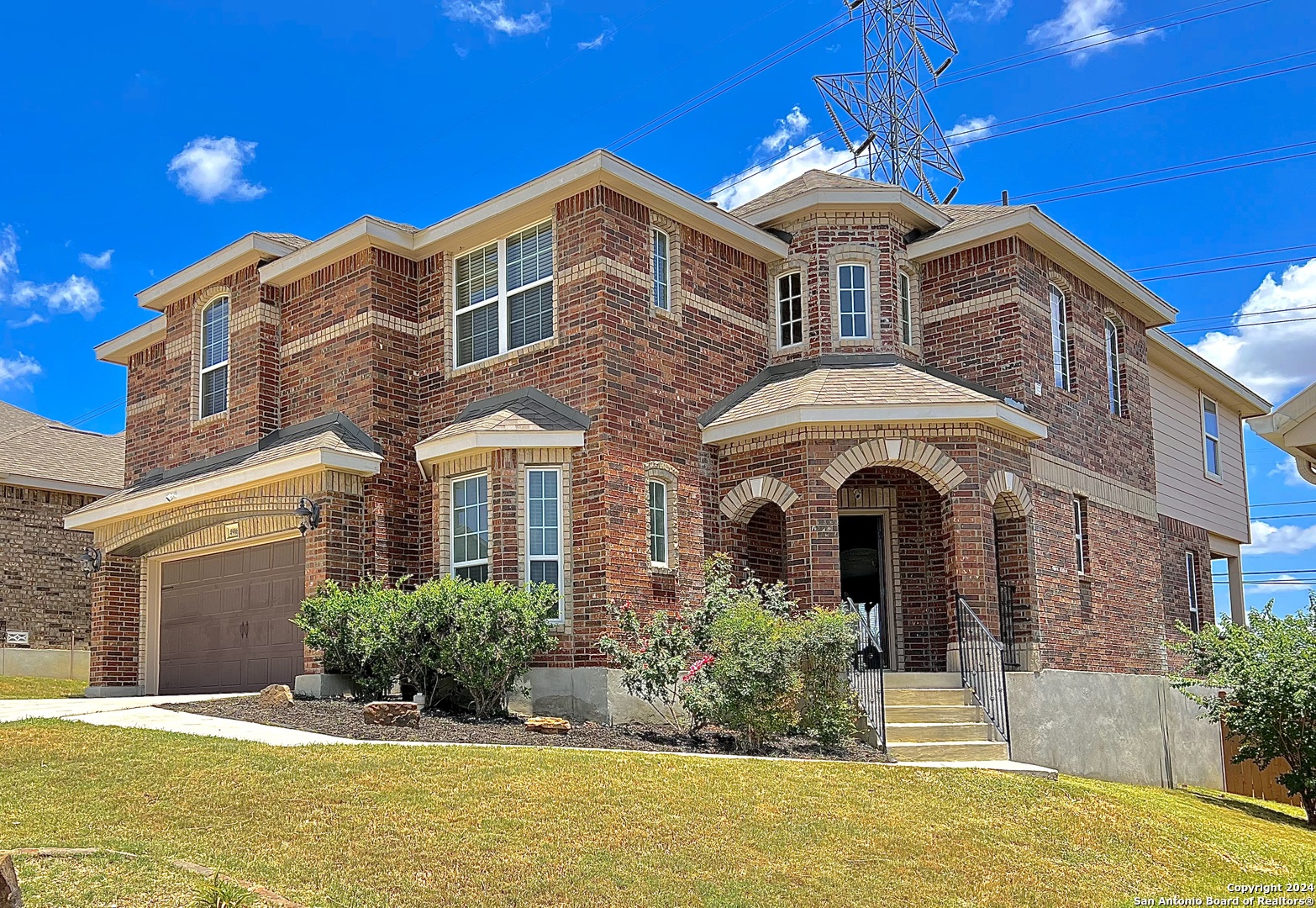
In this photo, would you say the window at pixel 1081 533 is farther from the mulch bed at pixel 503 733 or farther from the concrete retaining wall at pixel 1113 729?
the mulch bed at pixel 503 733

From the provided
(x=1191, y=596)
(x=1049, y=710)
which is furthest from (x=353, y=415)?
(x=1191, y=596)

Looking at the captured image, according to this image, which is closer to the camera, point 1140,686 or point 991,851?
point 991,851

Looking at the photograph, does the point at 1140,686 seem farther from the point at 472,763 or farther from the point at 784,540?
the point at 472,763

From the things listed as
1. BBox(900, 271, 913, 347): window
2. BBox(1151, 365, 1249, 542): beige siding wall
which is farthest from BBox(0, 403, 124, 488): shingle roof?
BBox(1151, 365, 1249, 542): beige siding wall

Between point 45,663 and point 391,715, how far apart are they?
15318 mm

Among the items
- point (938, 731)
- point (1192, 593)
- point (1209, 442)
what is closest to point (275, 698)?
point (938, 731)

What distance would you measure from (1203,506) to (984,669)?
40.3 feet

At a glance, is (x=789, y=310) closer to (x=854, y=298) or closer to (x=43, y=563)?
(x=854, y=298)

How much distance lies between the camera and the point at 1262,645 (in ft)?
47.6

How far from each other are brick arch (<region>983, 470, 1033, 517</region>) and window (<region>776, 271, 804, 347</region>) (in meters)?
3.62

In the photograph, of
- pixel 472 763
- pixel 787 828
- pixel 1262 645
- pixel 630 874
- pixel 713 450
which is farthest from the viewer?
pixel 713 450

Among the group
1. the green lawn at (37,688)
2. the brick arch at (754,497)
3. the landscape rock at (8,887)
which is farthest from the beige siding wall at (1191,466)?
the landscape rock at (8,887)

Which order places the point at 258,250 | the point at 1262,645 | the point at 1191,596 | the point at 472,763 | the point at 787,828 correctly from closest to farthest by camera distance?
the point at 787,828 → the point at 472,763 → the point at 1262,645 → the point at 258,250 → the point at 1191,596

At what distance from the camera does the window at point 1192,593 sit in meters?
23.9
